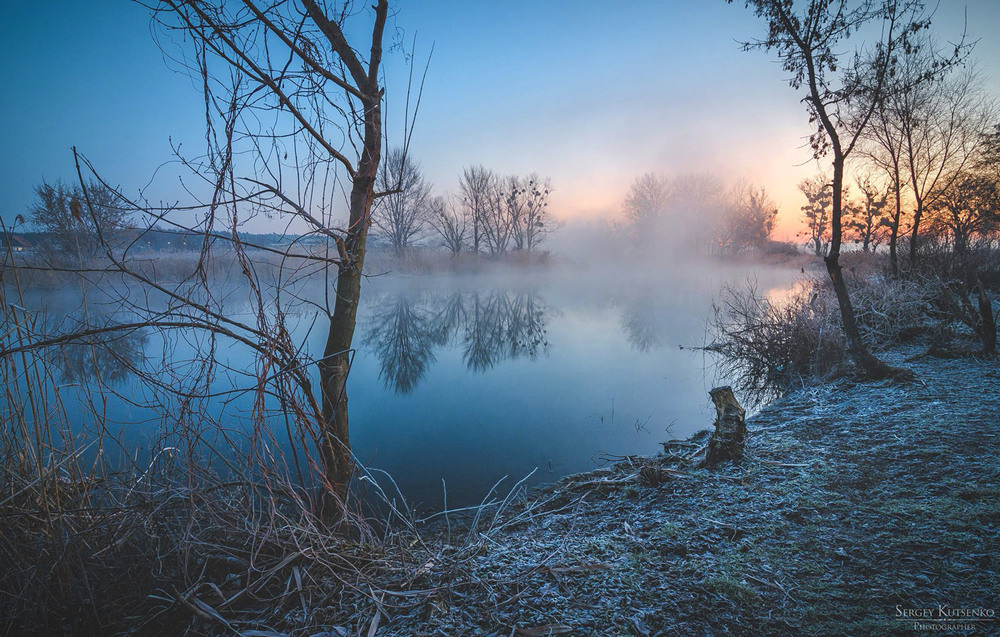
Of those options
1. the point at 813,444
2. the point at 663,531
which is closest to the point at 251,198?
the point at 663,531

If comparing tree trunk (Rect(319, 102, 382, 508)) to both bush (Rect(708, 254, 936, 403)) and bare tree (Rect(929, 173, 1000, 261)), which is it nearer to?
bush (Rect(708, 254, 936, 403))

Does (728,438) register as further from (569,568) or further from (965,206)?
(965,206)

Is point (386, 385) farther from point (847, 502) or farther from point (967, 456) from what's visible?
point (967, 456)

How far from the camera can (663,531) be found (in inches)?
105

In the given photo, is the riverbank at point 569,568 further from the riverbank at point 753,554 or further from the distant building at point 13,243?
the distant building at point 13,243

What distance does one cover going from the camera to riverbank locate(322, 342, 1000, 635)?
1.82 m

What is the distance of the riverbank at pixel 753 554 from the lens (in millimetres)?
1815

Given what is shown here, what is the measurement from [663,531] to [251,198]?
323cm

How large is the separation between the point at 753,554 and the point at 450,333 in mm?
12237

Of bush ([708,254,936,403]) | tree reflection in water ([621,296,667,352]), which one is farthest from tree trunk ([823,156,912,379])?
tree reflection in water ([621,296,667,352])

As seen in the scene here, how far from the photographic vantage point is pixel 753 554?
228cm

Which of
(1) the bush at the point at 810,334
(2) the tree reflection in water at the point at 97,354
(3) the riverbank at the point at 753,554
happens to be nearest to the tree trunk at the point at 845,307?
(1) the bush at the point at 810,334

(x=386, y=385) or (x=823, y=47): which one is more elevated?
(x=823, y=47)

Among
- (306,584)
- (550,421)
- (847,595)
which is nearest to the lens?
(847,595)
